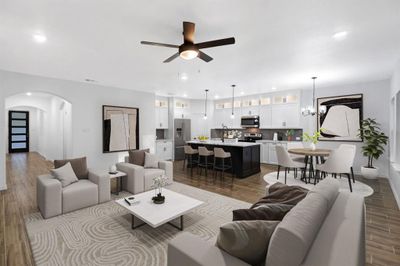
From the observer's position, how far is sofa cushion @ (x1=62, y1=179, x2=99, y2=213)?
3129mm

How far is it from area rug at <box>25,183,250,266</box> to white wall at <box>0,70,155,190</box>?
2.71m

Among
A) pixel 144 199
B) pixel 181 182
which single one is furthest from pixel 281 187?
pixel 181 182

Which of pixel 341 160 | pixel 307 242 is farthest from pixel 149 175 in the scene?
pixel 341 160

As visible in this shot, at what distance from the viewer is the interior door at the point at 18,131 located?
1034cm

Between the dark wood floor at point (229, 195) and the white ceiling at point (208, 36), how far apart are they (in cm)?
269

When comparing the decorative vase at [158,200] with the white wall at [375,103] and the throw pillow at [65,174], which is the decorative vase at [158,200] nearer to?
the throw pillow at [65,174]

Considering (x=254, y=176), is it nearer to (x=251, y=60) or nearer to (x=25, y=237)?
(x=251, y=60)

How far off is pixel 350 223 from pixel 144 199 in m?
2.47

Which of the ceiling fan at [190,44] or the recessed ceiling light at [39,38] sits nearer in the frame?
the ceiling fan at [190,44]

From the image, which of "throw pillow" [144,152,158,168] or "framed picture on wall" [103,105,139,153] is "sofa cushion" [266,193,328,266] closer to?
"throw pillow" [144,152,158,168]

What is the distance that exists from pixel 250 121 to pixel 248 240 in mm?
6981

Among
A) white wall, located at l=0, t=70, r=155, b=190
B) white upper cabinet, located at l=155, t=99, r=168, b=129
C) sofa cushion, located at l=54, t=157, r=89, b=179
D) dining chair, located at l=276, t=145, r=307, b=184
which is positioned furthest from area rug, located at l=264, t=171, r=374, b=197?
→ white upper cabinet, located at l=155, t=99, r=168, b=129

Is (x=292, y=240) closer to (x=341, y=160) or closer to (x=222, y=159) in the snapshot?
(x=341, y=160)

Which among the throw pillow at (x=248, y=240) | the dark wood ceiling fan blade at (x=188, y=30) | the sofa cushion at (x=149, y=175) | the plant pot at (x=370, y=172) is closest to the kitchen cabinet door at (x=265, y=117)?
the plant pot at (x=370, y=172)
